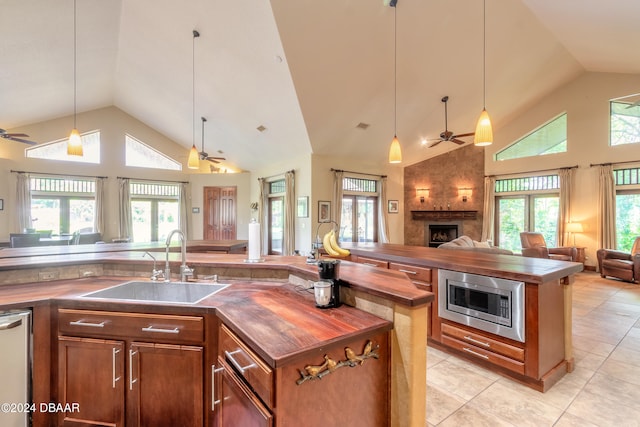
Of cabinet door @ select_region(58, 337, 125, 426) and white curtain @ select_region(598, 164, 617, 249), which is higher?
white curtain @ select_region(598, 164, 617, 249)

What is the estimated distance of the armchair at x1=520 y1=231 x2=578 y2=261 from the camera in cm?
534

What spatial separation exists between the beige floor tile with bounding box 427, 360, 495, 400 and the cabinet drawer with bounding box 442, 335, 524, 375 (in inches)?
5.5

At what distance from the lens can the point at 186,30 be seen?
167 inches

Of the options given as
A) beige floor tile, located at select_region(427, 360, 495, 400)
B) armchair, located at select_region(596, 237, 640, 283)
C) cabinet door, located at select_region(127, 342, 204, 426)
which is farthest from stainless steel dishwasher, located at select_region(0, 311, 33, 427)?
armchair, located at select_region(596, 237, 640, 283)

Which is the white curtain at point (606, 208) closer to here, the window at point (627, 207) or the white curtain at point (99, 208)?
the window at point (627, 207)

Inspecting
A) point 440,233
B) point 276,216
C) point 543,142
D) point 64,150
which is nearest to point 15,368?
point 276,216

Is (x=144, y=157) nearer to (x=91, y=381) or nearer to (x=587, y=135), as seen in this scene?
(x=91, y=381)

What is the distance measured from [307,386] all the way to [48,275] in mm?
2336

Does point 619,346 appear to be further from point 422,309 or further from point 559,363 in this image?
point 422,309

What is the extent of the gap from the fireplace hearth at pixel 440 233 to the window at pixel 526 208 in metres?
1.16

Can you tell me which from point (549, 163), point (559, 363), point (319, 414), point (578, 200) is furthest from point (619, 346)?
point (549, 163)

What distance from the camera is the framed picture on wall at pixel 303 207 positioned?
22.2 feet

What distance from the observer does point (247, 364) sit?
1176 millimetres

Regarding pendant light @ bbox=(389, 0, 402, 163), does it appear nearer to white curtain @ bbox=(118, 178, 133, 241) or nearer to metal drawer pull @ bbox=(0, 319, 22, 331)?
metal drawer pull @ bbox=(0, 319, 22, 331)
